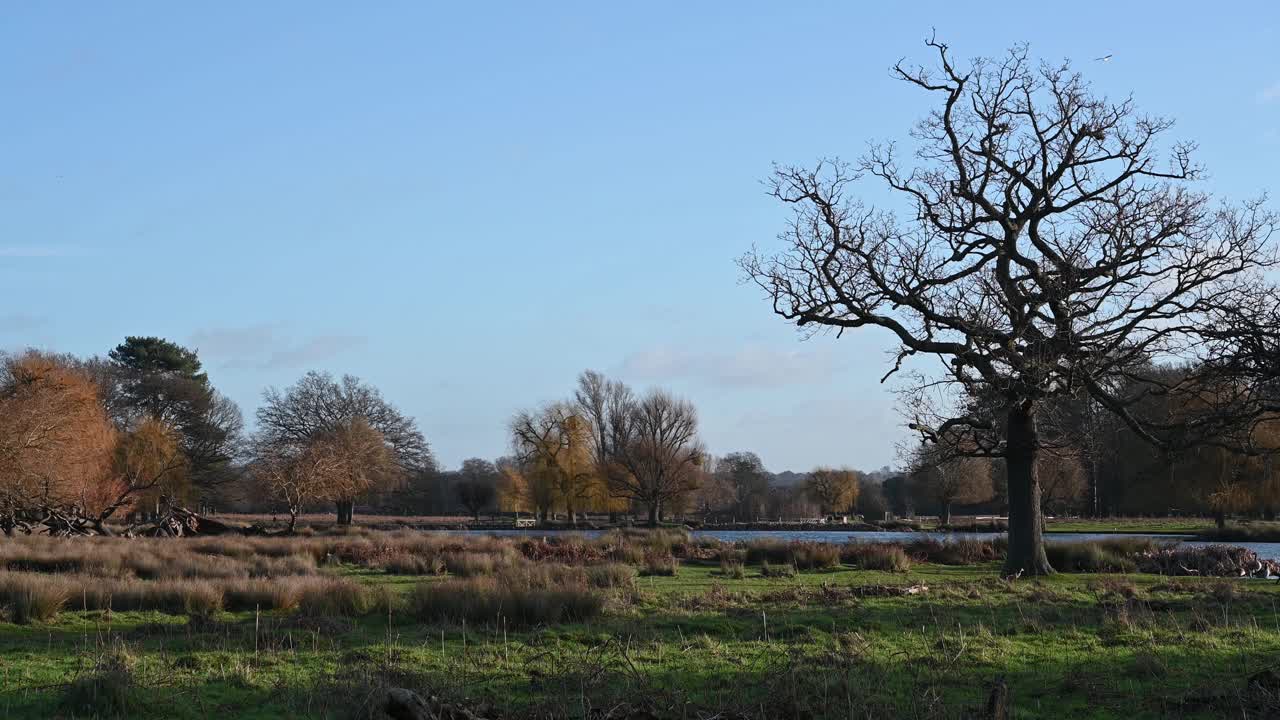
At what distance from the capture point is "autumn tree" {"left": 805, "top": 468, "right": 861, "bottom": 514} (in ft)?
303

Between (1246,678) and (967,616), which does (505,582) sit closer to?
(967,616)

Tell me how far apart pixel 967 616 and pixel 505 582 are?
6677 millimetres

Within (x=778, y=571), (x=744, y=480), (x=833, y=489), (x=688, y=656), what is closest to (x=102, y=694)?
(x=688, y=656)

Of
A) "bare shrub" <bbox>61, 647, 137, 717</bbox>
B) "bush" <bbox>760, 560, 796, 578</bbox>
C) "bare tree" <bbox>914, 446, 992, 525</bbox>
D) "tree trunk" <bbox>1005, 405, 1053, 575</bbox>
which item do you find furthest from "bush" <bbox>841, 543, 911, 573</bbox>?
"bare tree" <bbox>914, 446, 992, 525</bbox>

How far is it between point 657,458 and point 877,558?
5182 centimetres

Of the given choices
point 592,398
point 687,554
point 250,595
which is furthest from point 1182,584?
point 592,398

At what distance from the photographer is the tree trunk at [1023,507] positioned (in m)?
24.5

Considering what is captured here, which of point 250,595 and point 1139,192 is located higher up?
point 1139,192

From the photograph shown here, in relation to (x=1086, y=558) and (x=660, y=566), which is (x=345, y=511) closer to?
(x=660, y=566)

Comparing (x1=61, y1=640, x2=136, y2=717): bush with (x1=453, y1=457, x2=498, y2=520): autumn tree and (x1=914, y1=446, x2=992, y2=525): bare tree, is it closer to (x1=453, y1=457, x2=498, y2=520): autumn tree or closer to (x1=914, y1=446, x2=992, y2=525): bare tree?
(x1=914, y1=446, x2=992, y2=525): bare tree

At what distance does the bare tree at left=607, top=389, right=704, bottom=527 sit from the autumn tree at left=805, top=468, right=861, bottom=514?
46.6 ft

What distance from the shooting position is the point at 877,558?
2784 centimetres

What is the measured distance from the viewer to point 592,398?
88812 millimetres

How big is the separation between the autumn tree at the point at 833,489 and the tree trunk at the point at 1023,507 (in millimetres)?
67757
